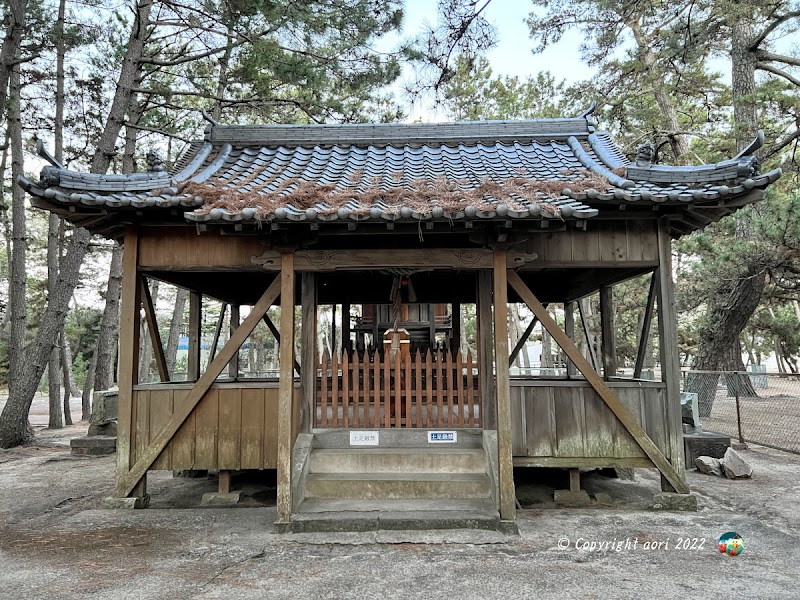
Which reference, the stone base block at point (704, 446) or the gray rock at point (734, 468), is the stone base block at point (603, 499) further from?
the stone base block at point (704, 446)

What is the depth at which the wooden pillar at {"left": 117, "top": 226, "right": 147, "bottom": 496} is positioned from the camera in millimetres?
5855

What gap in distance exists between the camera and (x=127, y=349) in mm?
5887

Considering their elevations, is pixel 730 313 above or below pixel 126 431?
above

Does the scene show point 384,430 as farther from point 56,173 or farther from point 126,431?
point 56,173

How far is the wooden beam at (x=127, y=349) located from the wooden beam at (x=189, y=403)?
0.24 ft

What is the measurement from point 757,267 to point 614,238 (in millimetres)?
6812

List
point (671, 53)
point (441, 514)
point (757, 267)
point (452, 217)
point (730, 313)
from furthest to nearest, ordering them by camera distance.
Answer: point (730, 313)
point (757, 267)
point (671, 53)
point (441, 514)
point (452, 217)

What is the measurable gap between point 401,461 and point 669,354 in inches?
131

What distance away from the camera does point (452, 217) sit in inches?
183

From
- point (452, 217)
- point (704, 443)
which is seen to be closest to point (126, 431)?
point (452, 217)

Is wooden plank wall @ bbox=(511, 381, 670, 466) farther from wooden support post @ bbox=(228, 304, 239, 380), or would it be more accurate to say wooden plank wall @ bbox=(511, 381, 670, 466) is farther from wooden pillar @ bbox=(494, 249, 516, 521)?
wooden support post @ bbox=(228, 304, 239, 380)

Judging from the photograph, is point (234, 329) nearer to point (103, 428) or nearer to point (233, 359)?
point (233, 359)

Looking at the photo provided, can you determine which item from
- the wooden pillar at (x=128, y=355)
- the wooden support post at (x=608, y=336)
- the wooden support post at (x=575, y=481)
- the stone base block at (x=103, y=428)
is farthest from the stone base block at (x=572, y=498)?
the stone base block at (x=103, y=428)

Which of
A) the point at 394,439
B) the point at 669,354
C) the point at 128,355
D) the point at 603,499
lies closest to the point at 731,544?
the point at 603,499
